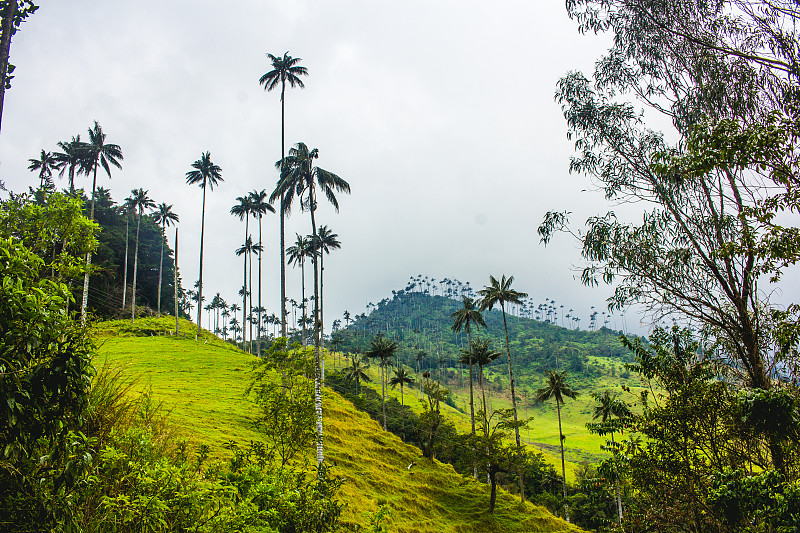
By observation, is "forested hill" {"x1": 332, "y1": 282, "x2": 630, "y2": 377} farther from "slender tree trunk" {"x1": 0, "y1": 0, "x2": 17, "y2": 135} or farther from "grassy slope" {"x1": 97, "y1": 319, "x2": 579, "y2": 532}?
"slender tree trunk" {"x1": 0, "y1": 0, "x2": 17, "y2": 135}

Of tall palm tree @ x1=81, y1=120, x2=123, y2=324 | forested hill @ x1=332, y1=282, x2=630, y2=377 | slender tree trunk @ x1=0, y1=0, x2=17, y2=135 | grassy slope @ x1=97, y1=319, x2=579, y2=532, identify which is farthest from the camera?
forested hill @ x1=332, y1=282, x2=630, y2=377

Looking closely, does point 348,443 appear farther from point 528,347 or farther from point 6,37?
point 528,347

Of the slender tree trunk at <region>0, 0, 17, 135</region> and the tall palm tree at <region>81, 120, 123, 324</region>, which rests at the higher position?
the tall palm tree at <region>81, 120, 123, 324</region>

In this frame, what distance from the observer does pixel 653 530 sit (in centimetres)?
1188

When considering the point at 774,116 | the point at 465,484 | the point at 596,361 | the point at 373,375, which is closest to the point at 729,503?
the point at 774,116

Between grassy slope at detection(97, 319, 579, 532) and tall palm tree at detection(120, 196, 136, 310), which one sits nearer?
grassy slope at detection(97, 319, 579, 532)

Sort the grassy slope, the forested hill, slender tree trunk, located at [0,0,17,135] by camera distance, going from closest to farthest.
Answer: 1. slender tree trunk, located at [0,0,17,135]
2. the grassy slope
3. the forested hill

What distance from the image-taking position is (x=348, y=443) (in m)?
36.9

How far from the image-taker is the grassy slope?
26.6 meters

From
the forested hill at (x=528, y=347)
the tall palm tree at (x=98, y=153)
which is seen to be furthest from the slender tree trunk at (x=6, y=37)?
the forested hill at (x=528, y=347)

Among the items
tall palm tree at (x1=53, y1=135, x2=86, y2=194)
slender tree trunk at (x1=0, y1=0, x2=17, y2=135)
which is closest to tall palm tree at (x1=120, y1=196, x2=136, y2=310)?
tall palm tree at (x1=53, y1=135, x2=86, y2=194)

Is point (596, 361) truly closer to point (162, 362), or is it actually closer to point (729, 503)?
point (162, 362)

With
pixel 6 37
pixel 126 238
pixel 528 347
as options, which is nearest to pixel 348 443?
pixel 6 37

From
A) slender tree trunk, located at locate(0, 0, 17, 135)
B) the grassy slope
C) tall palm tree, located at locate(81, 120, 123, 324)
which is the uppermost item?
tall palm tree, located at locate(81, 120, 123, 324)
